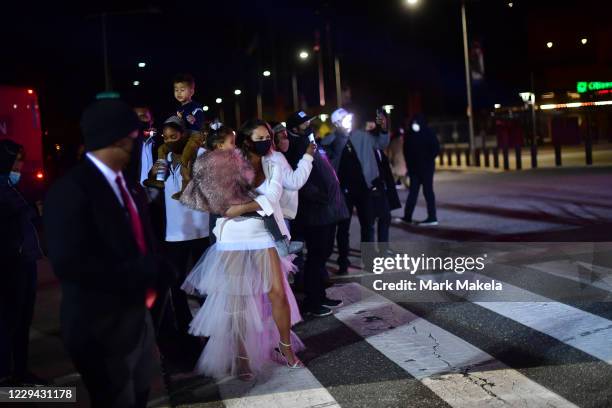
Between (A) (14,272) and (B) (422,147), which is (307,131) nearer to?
(A) (14,272)

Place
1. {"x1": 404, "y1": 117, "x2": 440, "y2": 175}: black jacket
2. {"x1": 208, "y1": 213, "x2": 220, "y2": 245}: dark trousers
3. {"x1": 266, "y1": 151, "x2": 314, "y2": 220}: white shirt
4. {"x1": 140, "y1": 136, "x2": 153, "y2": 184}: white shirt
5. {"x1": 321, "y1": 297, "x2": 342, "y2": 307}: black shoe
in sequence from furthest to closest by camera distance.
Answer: {"x1": 404, "y1": 117, "x2": 440, "y2": 175}: black jacket → {"x1": 321, "y1": 297, "x2": 342, "y2": 307}: black shoe → {"x1": 140, "y1": 136, "x2": 153, "y2": 184}: white shirt → {"x1": 208, "y1": 213, "x2": 220, "y2": 245}: dark trousers → {"x1": 266, "y1": 151, "x2": 314, "y2": 220}: white shirt

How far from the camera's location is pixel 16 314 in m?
5.52

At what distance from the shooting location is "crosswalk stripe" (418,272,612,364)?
232 inches

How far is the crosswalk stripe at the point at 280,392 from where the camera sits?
504 centimetres

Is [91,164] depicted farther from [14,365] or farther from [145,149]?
[145,149]

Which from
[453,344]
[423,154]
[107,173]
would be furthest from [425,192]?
[107,173]

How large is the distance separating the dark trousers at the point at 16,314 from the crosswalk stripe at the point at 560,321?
13.1 feet

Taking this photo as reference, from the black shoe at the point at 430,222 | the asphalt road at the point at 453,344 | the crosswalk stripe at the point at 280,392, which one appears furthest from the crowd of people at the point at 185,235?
the black shoe at the point at 430,222

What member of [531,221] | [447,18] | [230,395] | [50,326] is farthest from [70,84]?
[447,18]

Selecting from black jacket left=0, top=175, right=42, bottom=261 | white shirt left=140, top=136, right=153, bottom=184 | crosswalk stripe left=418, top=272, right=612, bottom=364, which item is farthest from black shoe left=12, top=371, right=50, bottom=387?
crosswalk stripe left=418, top=272, right=612, bottom=364

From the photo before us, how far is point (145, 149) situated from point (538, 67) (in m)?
55.7

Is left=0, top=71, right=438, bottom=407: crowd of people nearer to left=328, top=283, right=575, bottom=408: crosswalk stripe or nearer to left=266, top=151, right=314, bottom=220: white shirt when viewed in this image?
left=266, top=151, right=314, bottom=220: white shirt

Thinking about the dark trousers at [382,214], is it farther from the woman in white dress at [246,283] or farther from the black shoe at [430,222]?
the woman in white dress at [246,283]

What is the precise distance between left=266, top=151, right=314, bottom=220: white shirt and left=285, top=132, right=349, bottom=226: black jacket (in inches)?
29.1
